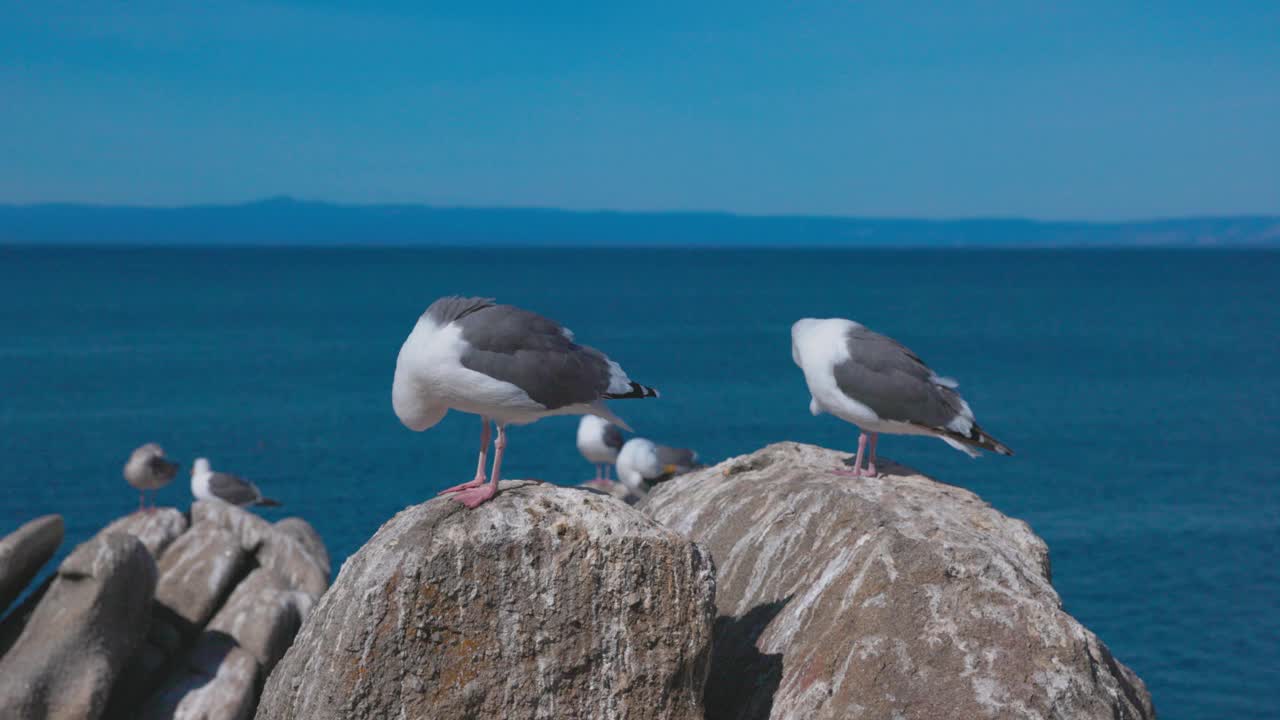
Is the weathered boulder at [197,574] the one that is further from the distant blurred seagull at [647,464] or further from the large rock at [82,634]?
the distant blurred seagull at [647,464]

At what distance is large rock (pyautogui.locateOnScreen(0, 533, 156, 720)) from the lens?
1296cm

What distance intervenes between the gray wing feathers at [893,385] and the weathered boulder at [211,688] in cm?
791

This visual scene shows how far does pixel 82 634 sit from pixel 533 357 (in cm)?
819

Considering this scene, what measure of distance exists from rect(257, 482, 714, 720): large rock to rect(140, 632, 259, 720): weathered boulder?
26.4 ft

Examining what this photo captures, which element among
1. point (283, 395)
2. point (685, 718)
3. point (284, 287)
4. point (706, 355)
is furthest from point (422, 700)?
point (284, 287)

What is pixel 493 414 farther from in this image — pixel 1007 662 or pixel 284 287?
pixel 284 287

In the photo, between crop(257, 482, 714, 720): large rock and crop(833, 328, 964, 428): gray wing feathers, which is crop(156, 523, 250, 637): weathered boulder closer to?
crop(833, 328, 964, 428): gray wing feathers

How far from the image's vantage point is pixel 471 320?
24.5 feet

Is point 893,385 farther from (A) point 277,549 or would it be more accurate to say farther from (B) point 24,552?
(B) point 24,552

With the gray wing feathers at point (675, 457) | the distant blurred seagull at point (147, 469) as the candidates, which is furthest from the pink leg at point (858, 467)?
the distant blurred seagull at point (147, 469)

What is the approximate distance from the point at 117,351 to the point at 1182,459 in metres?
53.9

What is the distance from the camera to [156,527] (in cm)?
1733

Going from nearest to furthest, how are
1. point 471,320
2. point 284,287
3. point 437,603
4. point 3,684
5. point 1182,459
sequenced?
point 437,603 < point 471,320 < point 3,684 < point 1182,459 < point 284,287

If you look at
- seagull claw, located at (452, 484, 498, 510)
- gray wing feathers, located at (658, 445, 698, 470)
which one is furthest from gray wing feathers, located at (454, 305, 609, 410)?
gray wing feathers, located at (658, 445, 698, 470)
